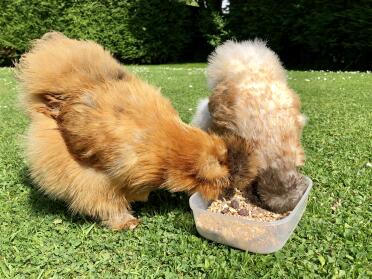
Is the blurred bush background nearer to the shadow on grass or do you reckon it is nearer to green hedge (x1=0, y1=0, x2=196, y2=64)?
green hedge (x1=0, y1=0, x2=196, y2=64)

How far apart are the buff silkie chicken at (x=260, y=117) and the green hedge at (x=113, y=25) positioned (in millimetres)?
16154

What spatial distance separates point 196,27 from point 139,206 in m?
19.4

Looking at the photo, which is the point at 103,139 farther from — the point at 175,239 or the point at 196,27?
the point at 196,27

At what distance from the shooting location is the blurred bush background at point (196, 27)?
1691 cm

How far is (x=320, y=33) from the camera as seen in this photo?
17.2m

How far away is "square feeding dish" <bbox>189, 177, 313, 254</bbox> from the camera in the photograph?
10.6 ft

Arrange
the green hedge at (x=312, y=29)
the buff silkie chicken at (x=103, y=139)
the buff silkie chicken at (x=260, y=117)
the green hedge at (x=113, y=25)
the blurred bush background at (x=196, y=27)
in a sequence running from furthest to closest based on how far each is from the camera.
Result: the green hedge at (x=113, y=25)
the blurred bush background at (x=196, y=27)
the green hedge at (x=312, y=29)
the buff silkie chicken at (x=260, y=117)
the buff silkie chicken at (x=103, y=139)

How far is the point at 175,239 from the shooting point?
367cm

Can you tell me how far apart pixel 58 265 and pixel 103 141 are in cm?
113

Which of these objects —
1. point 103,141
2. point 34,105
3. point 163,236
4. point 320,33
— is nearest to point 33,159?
point 34,105

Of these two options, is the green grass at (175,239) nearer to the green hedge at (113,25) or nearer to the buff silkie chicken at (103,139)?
the buff silkie chicken at (103,139)

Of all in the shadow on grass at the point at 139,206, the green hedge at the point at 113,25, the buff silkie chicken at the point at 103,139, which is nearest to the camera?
the buff silkie chicken at the point at 103,139

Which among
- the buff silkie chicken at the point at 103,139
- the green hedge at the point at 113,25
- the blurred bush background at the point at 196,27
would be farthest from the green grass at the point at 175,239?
the green hedge at the point at 113,25

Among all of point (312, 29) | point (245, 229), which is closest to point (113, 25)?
point (312, 29)
